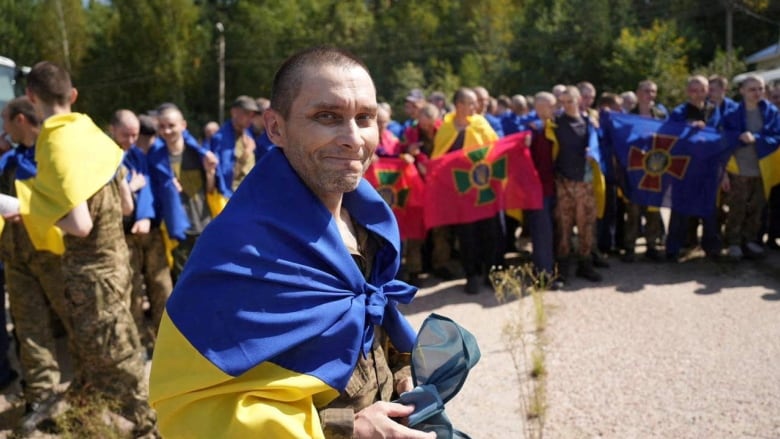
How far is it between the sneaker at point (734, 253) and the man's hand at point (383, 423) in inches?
267

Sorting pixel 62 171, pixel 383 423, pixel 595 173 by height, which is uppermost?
pixel 62 171

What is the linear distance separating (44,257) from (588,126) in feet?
17.2

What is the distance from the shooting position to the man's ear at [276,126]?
1.74 metres

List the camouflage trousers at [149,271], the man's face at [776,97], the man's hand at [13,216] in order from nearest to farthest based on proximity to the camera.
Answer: the man's hand at [13,216] → the camouflage trousers at [149,271] → the man's face at [776,97]

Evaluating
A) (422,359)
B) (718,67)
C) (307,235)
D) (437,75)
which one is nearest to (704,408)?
(422,359)

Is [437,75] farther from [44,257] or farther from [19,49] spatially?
[44,257]

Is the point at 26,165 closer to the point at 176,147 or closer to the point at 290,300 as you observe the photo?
the point at 176,147

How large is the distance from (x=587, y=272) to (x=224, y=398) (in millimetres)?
6380

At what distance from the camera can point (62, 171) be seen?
3.39m

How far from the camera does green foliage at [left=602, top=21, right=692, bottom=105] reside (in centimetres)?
2377

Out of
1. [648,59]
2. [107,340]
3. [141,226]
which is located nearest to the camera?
[107,340]

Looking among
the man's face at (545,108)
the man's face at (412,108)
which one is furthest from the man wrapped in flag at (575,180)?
the man's face at (412,108)

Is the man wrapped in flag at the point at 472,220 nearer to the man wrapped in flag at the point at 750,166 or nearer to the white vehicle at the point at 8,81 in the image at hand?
the man wrapped in flag at the point at 750,166

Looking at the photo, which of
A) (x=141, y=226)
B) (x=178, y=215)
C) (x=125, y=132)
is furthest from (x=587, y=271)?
(x=125, y=132)
